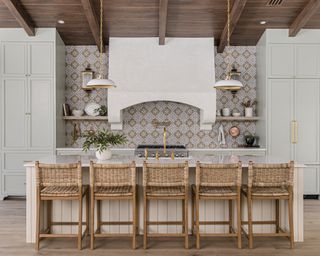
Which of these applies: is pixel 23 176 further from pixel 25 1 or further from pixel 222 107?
pixel 222 107

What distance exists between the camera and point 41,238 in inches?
160

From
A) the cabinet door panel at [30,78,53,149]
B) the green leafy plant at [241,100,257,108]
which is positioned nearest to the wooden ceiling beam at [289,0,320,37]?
the green leafy plant at [241,100,257,108]

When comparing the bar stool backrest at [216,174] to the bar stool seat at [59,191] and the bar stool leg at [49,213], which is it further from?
the bar stool leg at [49,213]

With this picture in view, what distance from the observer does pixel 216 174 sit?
3682 mm

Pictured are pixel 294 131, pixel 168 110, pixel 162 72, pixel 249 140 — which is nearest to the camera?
pixel 294 131

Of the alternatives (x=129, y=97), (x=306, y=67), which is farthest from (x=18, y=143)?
(x=306, y=67)

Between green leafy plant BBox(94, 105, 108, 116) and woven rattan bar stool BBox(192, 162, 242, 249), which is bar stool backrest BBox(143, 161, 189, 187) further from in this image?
green leafy plant BBox(94, 105, 108, 116)

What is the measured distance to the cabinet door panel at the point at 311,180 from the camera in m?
6.54

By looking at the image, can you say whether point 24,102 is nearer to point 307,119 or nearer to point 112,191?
point 112,191

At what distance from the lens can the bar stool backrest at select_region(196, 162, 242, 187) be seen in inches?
145

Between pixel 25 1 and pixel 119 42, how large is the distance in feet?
6.01

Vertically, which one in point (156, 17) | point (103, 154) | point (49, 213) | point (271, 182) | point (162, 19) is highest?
point (156, 17)

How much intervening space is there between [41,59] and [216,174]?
4265 mm

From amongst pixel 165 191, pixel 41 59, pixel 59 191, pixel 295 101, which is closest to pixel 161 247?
pixel 165 191
